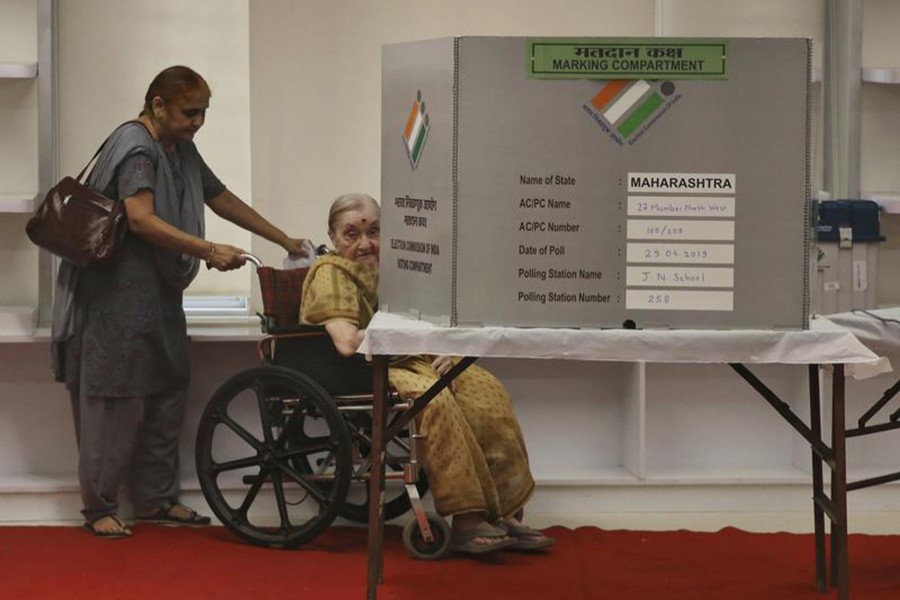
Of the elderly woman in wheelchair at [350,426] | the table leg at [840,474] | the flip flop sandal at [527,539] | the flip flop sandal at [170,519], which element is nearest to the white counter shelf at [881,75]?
the elderly woman in wheelchair at [350,426]

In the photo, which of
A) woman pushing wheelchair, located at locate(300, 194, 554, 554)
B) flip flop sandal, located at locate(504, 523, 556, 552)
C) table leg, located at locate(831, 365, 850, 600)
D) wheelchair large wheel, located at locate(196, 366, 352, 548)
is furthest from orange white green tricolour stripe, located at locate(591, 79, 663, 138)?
flip flop sandal, located at locate(504, 523, 556, 552)

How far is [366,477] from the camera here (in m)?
4.04

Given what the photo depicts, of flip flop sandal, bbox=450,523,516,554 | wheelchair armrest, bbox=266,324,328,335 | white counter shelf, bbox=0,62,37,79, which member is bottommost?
flip flop sandal, bbox=450,523,516,554

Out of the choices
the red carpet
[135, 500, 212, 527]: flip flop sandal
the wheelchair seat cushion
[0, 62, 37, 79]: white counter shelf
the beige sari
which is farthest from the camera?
[0, 62, 37, 79]: white counter shelf

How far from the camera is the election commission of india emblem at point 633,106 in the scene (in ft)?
9.73

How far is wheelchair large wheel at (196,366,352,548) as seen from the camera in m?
4.04

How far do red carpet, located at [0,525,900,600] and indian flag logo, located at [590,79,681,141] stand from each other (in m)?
1.21

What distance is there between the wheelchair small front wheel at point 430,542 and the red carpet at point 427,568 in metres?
0.03

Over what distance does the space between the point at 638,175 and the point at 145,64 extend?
2373mm

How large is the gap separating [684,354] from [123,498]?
2107 millimetres

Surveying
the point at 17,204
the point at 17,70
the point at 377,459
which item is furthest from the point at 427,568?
the point at 17,70

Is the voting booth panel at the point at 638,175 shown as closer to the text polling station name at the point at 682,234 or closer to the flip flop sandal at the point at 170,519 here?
the text polling station name at the point at 682,234

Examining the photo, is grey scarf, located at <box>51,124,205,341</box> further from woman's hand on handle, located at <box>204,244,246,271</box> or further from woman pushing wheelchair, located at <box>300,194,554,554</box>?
woman pushing wheelchair, located at <box>300,194,554,554</box>

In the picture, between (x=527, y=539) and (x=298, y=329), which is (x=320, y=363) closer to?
(x=298, y=329)
